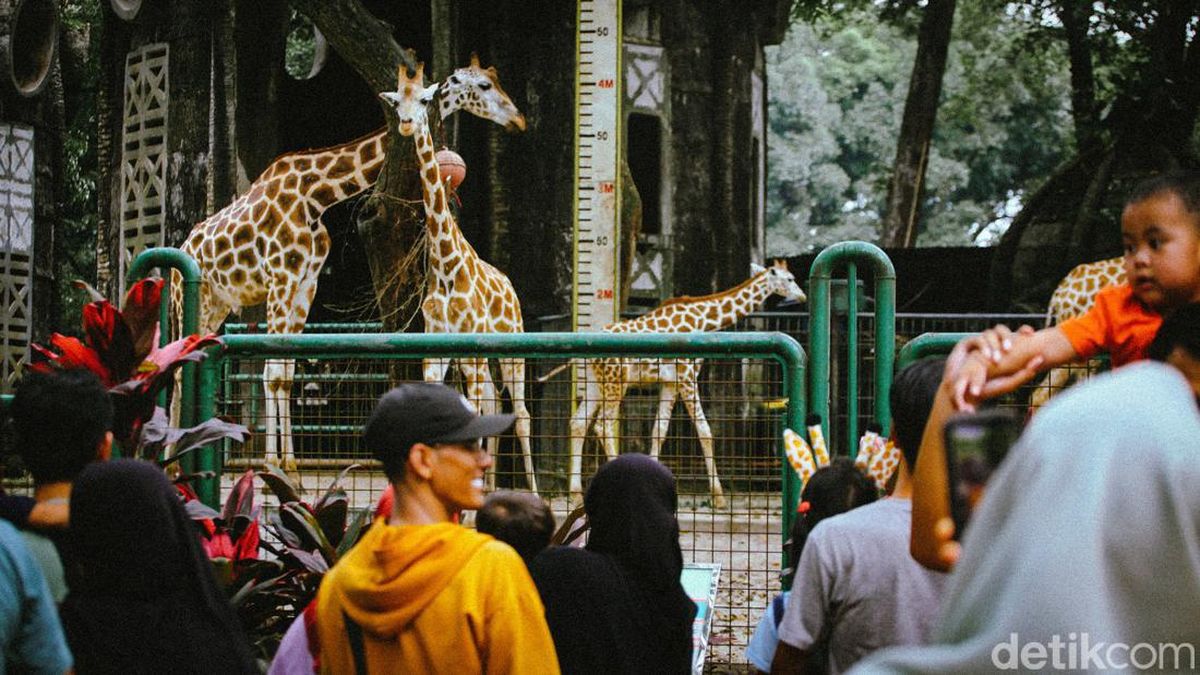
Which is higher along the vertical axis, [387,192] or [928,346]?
[387,192]

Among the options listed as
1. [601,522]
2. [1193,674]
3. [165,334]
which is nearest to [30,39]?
[165,334]

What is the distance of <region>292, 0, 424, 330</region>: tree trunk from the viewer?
10.0 meters

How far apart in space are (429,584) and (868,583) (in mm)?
1030

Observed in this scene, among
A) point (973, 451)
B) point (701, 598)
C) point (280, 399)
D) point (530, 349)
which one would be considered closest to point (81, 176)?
point (280, 399)

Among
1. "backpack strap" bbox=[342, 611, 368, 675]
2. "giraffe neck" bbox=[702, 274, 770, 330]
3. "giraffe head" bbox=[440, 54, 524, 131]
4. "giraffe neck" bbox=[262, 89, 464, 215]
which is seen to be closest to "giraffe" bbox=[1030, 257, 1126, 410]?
"giraffe neck" bbox=[702, 274, 770, 330]

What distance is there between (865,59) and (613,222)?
31.5m

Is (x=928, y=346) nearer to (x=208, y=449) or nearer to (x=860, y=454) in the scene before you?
(x=860, y=454)

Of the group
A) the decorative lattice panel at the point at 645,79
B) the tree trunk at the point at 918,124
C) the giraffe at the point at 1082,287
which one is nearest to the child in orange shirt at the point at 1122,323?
the giraffe at the point at 1082,287

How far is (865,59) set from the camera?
4038cm

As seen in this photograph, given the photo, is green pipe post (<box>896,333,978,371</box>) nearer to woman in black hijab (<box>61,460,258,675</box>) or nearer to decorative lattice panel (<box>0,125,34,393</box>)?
woman in black hijab (<box>61,460,258,675</box>)

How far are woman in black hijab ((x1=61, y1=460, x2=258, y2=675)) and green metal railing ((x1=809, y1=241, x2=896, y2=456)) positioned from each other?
2.58 m

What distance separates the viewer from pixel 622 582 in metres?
4.14

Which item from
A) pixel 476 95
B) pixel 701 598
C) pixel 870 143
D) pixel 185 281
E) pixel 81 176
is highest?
pixel 870 143
